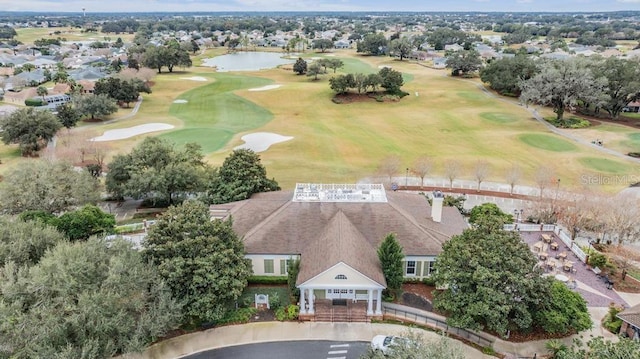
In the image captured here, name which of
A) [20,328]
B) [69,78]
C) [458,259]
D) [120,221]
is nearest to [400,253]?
[458,259]

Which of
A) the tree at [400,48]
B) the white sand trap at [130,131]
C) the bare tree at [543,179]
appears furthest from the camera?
the tree at [400,48]

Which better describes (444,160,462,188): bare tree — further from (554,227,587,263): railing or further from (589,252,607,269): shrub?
(589,252,607,269): shrub

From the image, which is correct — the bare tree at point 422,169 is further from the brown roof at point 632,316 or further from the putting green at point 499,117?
the putting green at point 499,117

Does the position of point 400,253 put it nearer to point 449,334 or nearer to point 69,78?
point 449,334

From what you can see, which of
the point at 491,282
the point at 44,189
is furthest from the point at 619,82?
the point at 44,189

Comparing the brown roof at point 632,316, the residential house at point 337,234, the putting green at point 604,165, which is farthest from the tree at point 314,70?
the brown roof at point 632,316

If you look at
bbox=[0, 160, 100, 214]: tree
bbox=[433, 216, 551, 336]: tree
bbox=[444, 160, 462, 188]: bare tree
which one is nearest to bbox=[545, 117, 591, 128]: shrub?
bbox=[444, 160, 462, 188]: bare tree

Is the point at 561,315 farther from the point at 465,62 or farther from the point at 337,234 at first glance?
the point at 465,62
